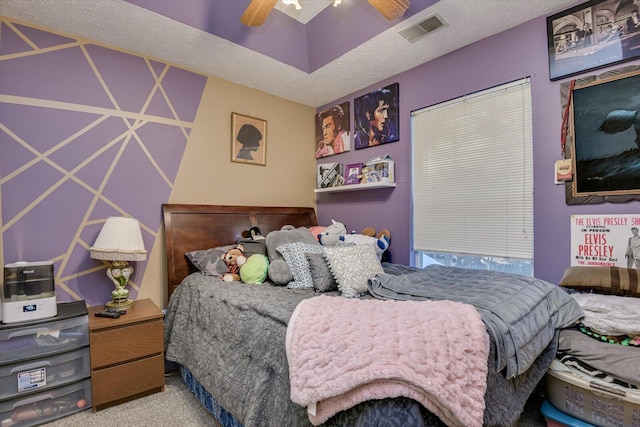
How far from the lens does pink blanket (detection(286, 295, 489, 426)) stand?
0.95 metres

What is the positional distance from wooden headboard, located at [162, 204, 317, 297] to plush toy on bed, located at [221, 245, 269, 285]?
36cm

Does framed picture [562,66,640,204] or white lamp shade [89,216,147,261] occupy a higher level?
framed picture [562,66,640,204]

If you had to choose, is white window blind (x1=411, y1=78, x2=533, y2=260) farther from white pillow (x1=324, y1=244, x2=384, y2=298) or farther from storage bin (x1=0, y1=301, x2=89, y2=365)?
storage bin (x1=0, y1=301, x2=89, y2=365)

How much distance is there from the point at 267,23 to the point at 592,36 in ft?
7.59

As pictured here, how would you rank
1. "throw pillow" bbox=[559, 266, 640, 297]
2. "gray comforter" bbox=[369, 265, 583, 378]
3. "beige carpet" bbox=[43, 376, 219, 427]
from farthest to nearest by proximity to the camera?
"beige carpet" bbox=[43, 376, 219, 427] → "throw pillow" bbox=[559, 266, 640, 297] → "gray comforter" bbox=[369, 265, 583, 378]

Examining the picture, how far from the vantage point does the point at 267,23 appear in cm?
→ 256

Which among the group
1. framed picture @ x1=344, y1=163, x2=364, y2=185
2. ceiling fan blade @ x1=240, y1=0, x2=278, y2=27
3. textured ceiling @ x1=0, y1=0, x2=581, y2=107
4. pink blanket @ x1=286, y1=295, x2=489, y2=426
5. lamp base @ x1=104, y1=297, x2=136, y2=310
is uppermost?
textured ceiling @ x1=0, y1=0, x2=581, y2=107

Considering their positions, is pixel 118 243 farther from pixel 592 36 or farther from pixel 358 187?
pixel 592 36

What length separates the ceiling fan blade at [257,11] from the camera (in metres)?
1.76

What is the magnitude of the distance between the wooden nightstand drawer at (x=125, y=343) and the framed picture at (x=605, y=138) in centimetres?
295

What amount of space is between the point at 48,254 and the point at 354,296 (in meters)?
2.18

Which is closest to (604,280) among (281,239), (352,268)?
(352,268)

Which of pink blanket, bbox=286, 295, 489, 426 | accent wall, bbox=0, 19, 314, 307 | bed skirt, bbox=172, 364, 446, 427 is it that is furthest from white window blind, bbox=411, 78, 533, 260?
accent wall, bbox=0, 19, 314, 307

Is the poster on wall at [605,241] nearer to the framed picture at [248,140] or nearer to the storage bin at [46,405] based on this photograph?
the framed picture at [248,140]
